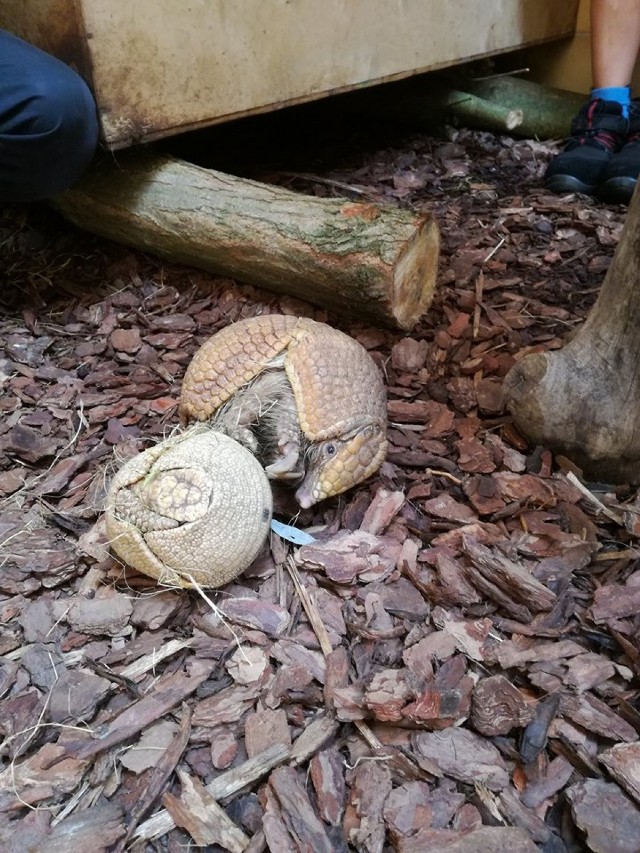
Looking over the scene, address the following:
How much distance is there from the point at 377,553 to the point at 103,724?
2.58 ft

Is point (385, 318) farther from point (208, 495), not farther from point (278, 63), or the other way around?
point (278, 63)

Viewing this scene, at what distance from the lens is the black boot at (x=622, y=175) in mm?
3125

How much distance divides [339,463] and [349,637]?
500 millimetres

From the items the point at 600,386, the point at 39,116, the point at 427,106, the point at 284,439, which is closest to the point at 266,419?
the point at 284,439

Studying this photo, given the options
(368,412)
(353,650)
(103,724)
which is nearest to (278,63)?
(368,412)

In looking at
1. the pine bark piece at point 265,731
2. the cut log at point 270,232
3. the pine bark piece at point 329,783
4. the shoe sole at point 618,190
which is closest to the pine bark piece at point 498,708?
the pine bark piece at point 329,783

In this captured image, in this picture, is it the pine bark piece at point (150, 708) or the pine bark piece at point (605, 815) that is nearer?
the pine bark piece at point (605, 815)

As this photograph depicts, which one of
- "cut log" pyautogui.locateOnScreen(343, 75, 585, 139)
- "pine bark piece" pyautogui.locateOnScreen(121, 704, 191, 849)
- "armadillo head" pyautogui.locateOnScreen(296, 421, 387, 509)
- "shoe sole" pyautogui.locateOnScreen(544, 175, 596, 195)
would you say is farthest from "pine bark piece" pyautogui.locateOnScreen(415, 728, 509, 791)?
"cut log" pyautogui.locateOnScreen(343, 75, 585, 139)

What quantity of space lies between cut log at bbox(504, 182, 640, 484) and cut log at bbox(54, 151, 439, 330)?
557mm

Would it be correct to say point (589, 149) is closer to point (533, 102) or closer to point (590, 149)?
point (590, 149)

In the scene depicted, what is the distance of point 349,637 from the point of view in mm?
1690

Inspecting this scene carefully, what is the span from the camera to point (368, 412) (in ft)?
6.81

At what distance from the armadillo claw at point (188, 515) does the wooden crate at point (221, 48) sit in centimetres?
132

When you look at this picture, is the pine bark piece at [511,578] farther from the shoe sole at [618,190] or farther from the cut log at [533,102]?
the cut log at [533,102]
